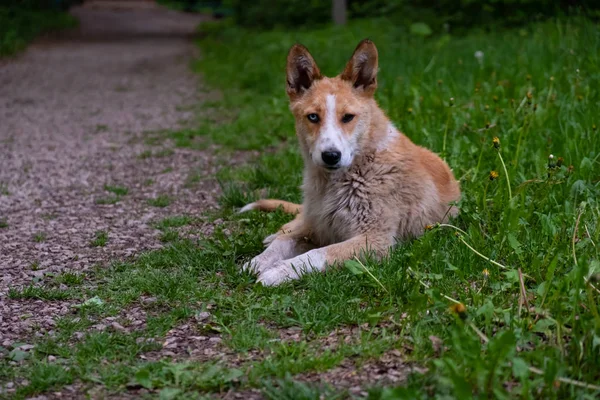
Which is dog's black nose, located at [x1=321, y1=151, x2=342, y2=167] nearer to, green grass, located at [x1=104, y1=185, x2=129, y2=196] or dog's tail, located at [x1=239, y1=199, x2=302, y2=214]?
dog's tail, located at [x1=239, y1=199, x2=302, y2=214]

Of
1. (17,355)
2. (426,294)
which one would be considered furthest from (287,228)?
(17,355)

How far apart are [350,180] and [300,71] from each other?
2.80 feet

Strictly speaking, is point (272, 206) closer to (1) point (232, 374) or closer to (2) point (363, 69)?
(2) point (363, 69)

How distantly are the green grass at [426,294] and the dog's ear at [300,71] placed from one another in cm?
105

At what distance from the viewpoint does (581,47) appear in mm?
8117

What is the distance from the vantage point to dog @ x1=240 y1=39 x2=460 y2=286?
14.4ft

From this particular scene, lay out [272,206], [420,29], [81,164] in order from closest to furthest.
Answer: [272,206], [81,164], [420,29]

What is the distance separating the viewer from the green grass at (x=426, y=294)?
2.89 metres

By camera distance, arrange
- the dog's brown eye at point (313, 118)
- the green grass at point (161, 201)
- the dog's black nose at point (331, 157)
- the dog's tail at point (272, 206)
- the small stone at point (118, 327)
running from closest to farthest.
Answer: the small stone at point (118, 327) → the dog's black nose at point (331, 157) → the dog's brown eye at point (313, 118) → the dog's tail at point (272, 206) → the green grass at point (161, 201)

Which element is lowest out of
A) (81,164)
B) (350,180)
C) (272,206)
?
(81,164)

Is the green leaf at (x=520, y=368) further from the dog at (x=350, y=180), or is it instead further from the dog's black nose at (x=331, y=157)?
the dog's black nose at (x=331, y=157)

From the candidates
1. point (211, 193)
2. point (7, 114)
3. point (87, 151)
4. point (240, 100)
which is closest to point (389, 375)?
point (211, 193)

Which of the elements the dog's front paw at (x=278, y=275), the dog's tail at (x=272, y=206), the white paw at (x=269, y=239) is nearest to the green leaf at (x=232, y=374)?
the dog's front paw at (x=278, y=275)

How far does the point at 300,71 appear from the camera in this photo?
4.86 m
